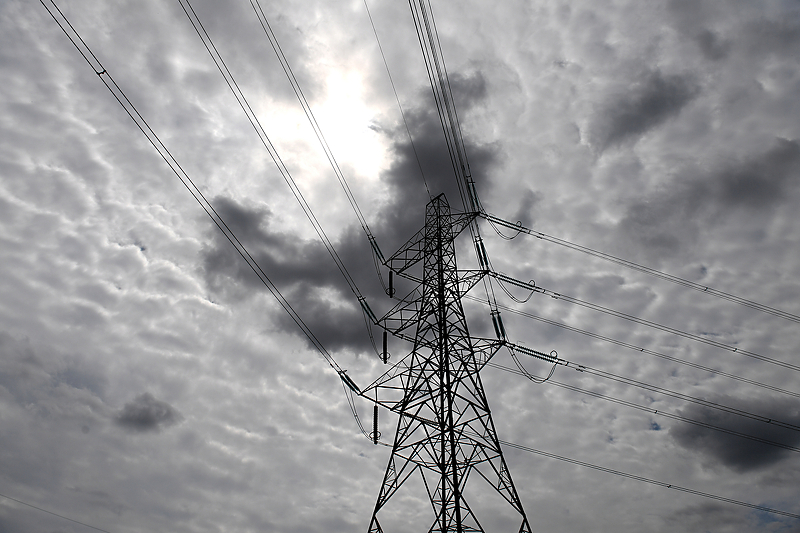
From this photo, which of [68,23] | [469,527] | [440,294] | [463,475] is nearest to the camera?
[68,23]

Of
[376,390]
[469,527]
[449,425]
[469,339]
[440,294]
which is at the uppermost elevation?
Answer: [440,294]

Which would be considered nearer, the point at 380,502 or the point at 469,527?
the point at 469,527

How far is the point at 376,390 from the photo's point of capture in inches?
828

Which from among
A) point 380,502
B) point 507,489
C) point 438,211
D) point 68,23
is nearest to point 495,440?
point 507,489

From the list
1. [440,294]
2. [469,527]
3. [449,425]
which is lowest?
[469,527]

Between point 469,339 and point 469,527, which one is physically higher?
point 469,339

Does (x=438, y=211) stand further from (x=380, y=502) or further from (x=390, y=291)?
(x=380, y=502)

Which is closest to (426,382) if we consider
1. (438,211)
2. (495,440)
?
(495,440)

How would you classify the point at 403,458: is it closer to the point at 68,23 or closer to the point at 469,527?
the point at 469,527

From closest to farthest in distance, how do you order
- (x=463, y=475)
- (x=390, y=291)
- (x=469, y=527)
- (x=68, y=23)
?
(x=68, y=23), (x=469, y=527), (x=463, y=475), (x=390, y=291)

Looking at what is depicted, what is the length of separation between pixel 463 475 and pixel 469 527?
173 centimetres

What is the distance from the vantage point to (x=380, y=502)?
18.6 metres

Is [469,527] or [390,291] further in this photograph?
[390,291]

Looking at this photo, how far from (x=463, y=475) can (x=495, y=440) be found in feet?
6.44
